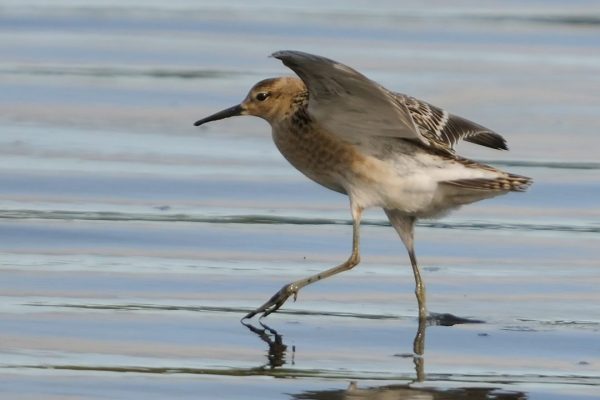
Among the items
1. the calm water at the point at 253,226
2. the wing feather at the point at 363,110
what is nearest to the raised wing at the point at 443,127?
the wing feather at the point at 363,110

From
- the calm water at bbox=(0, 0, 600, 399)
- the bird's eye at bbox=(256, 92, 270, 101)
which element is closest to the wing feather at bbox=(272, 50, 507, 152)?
the bird's eye at bbox=(256, 92, 270, 101)

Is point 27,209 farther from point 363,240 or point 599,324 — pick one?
point 599,324

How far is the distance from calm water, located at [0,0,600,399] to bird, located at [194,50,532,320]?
423 millimetres

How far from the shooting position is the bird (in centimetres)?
858

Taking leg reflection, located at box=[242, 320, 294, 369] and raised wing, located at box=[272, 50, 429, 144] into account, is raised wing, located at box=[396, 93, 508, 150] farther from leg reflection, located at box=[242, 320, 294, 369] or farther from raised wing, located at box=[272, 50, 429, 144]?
leg reflection, located at box=[242, 320, 294, 369]

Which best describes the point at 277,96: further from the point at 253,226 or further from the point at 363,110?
the point at 253,226

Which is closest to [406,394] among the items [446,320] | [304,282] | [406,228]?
[446,320]

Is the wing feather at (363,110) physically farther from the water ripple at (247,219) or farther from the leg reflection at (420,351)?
the water ripple at (247,219)

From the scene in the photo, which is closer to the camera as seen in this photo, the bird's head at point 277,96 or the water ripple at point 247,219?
the bird's head at point 277,96

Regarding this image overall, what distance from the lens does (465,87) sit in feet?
46.9

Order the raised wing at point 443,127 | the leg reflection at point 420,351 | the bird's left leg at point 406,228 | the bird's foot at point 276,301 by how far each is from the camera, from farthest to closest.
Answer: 1. the raised wing at point 443,127
2. the bird's left leg at point 406,228
3. the bird's foot at point 276,301
4. the leg reflection at point 420,351

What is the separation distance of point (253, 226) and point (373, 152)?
5.10 ft

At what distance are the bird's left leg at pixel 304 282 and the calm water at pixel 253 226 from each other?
8cm

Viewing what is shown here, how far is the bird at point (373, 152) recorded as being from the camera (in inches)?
338
